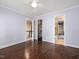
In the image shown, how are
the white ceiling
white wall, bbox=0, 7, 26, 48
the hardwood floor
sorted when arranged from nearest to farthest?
the hardwood floor → the white ceiling → white wall, bbox=0, 7, 26, 48

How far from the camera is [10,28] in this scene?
14.2 ft

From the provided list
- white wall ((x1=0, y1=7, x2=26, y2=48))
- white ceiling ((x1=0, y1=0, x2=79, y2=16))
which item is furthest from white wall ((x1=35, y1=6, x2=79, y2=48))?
white wall ((x1=0, y1=7, x2=26, y2=48))

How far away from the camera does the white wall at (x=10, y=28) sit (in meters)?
3.89

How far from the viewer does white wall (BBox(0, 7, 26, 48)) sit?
389 centimetres

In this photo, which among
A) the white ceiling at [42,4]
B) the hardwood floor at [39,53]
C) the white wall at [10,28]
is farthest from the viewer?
the white wall at [10,28]

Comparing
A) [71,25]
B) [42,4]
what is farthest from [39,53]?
[71,25]

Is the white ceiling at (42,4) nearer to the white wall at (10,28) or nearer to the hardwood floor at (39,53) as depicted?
the white wall at (10,28)

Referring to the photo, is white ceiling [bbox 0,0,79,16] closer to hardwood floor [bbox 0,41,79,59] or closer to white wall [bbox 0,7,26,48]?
white wall [bbox 0,7,26,48]

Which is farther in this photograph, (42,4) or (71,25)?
(71,25)

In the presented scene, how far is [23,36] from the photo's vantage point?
5637 mm

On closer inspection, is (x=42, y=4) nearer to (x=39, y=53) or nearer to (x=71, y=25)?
(x=71, y=25)

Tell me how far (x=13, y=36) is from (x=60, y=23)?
19.4 feet

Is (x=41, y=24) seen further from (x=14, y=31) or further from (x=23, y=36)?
(x=14, y=31)

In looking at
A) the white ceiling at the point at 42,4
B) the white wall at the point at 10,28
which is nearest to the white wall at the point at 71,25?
the white ceiling at the point at 42,4
